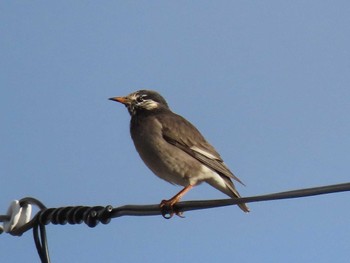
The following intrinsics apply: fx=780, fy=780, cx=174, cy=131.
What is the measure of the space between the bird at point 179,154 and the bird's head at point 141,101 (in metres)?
0.25

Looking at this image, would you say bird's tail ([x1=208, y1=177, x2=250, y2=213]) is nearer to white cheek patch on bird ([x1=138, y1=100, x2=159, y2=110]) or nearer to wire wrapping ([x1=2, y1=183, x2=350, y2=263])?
white cheek patch on bird ([x1=138, y1=100, x2=159, y2=110])

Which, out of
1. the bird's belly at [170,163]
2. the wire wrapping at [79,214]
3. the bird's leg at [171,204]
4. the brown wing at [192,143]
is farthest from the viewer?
the brown wing at [192,143]

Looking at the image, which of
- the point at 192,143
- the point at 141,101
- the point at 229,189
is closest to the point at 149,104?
the point at 141,101

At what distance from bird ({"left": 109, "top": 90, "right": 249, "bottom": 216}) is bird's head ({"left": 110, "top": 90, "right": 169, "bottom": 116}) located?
0.80 ft

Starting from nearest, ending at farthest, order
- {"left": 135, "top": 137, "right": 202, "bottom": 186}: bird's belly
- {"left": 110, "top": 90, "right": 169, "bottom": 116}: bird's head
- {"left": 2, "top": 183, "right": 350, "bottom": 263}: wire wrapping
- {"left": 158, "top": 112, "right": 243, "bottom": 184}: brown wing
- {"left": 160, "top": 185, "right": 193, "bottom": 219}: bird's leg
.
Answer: {"left": 2, "top": 183, "right": 350, "bottom": 263}: wire wrapping, {"left": 160, "top": 185, "right": 193, "bottom": 219}: bird's leg, {"left": 135, "top": 137, "right": 202, "bottom": 186}: bird's belly, {"left": 158, "top": 112, "right": 243, "bottom": 184}: brown wing, {"left": 110, "top": 90, "right": 169, "bottom": 116}: bird's head

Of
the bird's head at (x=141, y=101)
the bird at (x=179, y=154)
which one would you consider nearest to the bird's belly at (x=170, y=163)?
the bird at (x=179, y=154)

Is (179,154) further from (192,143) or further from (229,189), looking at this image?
(229,189)

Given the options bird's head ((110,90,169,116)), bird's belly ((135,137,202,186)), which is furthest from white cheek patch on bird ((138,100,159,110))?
bird's belly ((135,137,202,186))

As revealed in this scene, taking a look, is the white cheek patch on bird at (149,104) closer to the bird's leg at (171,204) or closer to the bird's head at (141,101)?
the bird's head at (141,101)

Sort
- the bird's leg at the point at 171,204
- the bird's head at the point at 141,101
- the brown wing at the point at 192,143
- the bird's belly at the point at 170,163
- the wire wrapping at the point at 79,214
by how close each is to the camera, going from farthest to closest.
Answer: the bird's head at the point at 141,101
the brown wing at the point at 192,143
the bird's belly at the point at 170,163
the bird's leg at the point at 171,204
the wire wrapping at the point at 79,214

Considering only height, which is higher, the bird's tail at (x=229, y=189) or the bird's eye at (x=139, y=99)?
the bird's eye at (x=139, y=99)

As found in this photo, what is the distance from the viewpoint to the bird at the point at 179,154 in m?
8.83

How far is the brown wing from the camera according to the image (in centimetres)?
900

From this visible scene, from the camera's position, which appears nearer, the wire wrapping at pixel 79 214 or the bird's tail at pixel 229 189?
the wire wrapping at pixel 79 214
